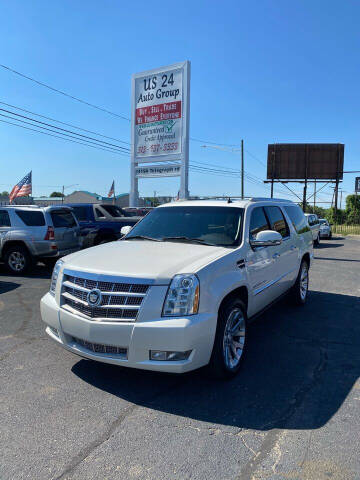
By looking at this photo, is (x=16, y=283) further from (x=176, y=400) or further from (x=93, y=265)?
(x=176, y=400)

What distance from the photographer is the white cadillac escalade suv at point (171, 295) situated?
10.1ft

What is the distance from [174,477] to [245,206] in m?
3.19

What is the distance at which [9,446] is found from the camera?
2.62 meters

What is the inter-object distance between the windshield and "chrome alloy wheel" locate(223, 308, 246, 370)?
32.2 inches

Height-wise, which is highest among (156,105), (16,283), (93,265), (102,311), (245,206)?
(156,105)

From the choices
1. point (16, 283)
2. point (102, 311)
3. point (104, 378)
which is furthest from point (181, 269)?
point (16, 283)

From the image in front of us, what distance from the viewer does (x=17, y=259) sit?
30.5 ft

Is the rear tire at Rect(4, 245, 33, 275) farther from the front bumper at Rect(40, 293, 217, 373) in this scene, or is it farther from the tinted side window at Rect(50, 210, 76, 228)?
the front bumper at Rect(40, 293, 217, 373)

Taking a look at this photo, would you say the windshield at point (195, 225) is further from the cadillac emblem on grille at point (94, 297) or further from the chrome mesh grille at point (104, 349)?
the chrome mesh grille at point (104, 349)

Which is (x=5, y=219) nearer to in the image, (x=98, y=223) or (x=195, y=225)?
(x=98, y=223)

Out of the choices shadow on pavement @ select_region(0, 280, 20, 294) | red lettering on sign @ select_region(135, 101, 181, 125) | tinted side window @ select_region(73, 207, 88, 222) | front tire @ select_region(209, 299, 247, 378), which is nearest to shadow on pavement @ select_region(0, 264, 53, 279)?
shadow on pavement @ select_region(0, 280, 20, 294)

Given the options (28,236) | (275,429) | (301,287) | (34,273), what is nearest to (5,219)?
(28,236)

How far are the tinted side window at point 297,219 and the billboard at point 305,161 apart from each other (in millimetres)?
37464

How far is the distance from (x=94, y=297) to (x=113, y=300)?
185 mm
